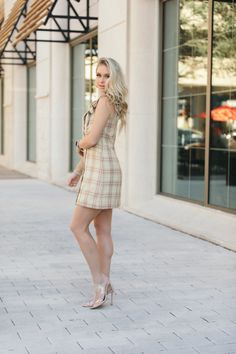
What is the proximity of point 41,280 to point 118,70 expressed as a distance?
2253 mm

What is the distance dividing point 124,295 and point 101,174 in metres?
1.21

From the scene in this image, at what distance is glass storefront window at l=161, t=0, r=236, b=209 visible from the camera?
31.7 feet

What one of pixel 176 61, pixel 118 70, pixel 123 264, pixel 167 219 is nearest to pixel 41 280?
pixel 123 264

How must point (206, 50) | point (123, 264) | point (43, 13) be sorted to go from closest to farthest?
point (123, 264)
point (206, 50)
point (43, 13)

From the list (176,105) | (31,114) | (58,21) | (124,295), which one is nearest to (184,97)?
(176,105)

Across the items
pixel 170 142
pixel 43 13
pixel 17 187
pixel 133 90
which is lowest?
pixel 17 187

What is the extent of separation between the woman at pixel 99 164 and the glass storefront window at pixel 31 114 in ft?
56.4

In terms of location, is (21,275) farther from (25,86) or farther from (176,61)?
(25,86)

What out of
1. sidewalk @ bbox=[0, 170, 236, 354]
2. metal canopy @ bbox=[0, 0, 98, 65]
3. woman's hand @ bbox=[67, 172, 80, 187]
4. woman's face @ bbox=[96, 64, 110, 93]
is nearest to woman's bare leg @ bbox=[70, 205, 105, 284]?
woman's hand @ bbox=[67, 172, 80, 187]

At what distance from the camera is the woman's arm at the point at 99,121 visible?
16.9 ft

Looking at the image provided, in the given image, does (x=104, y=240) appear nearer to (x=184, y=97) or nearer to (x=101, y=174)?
(x=101, y=174)

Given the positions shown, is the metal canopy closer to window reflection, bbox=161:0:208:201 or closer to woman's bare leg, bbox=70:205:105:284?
window reflection, bbox=161:0:208:201

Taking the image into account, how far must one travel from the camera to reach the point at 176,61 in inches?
445

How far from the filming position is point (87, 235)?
17.5 ft
